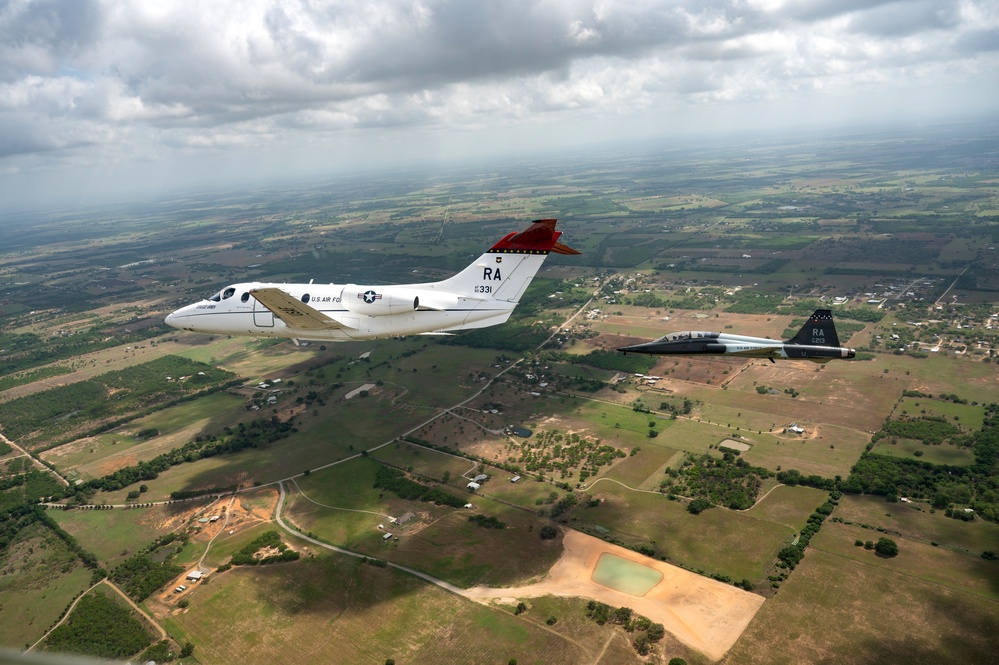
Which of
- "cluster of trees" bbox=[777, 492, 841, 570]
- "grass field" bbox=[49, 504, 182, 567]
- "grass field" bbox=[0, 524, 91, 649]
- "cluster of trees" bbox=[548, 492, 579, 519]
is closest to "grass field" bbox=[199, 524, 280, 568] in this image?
"grass field" bbox=[49, 504, 182, 567]

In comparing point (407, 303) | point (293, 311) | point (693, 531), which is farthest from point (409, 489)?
point (693, 531)

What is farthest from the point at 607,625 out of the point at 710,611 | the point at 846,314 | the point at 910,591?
the point at 846,314

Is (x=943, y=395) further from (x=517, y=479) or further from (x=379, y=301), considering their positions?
(x=379, y=301)

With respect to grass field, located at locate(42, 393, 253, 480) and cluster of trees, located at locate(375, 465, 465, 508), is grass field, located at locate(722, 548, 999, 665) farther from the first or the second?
grass field, located at locate(42, 393, 253, 480)

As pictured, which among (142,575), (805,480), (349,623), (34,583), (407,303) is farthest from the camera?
(805,480)

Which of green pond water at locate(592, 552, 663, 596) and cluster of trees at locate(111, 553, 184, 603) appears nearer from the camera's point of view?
green pond water at locate(592, 552, 663, 596)

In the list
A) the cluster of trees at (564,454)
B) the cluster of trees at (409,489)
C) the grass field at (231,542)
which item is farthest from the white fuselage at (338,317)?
the cluster of trees at (564,454)

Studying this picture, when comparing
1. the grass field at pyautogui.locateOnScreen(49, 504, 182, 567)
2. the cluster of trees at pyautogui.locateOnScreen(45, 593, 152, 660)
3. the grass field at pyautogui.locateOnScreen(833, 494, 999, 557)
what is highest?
the grass field at pyautogui.locateOnScreen(49, 504, 182, 567)
